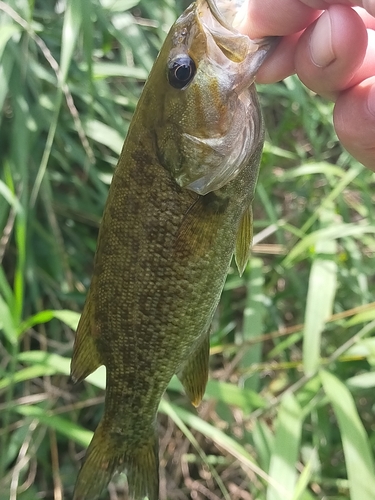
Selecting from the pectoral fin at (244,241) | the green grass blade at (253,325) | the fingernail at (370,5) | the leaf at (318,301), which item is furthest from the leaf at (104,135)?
the fingernail at (370,5)

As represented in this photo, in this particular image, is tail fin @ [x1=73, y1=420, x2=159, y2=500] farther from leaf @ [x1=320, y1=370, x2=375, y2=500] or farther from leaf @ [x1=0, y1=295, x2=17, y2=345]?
leaf @ [x1=320, y1=370, x2=375, y2=500]

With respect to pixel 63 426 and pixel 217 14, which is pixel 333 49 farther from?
pixel 63 426

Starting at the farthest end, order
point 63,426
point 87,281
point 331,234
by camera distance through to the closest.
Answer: point 87,281 → point 331,234 → point 63,426

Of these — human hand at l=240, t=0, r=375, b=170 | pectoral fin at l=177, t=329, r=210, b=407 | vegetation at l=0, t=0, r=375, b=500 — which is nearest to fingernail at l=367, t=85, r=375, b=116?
human hand at l=240, t=0, r=375, b=170

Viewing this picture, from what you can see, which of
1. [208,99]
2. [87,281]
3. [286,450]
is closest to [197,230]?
[208,99]

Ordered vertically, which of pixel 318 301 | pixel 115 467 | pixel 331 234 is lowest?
pixel 115 467

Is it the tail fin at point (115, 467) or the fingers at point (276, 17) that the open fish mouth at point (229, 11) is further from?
the tail fin at point (115, 467)

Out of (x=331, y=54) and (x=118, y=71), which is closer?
(x=331, y=54)

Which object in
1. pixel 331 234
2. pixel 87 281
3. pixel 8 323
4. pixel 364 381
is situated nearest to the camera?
pixel 8 323

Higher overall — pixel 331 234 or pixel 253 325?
pixel 331 234

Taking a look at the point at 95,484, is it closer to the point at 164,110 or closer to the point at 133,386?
the point at 133,386
